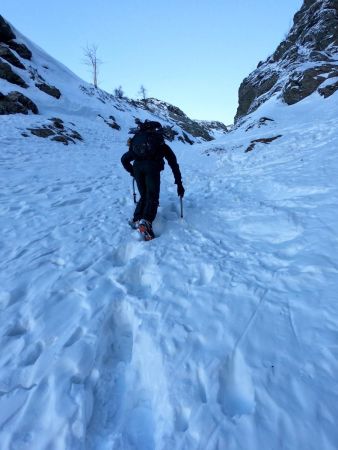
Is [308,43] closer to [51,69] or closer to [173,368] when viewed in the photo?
[51,69]

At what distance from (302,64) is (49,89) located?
2519cm

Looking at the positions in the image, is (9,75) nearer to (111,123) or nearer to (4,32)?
(111,123)

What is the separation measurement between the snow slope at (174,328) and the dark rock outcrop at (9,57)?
94.9 feet

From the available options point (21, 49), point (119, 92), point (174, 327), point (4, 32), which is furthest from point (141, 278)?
point (119, 92)

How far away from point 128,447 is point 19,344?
1426 mm

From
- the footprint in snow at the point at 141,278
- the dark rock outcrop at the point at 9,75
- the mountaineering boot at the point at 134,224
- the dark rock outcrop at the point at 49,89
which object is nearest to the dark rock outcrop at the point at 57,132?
the dark rock outcrop at the point at 9,75

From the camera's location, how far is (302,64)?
27531mm

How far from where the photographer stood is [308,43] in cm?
3509

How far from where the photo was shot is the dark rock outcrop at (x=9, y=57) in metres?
27.1

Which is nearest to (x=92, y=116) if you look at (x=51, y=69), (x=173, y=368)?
(x=51, y=69)

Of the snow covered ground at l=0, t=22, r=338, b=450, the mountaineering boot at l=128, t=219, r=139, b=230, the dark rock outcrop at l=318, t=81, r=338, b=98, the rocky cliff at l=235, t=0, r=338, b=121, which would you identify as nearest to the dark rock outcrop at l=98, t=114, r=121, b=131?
the rocky cliff at l=235, t=0, r=338, b=121

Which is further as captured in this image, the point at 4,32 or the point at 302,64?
the point at 4,32

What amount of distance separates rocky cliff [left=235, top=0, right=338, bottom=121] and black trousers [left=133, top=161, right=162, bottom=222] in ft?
65.0

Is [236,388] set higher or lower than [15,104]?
lower
